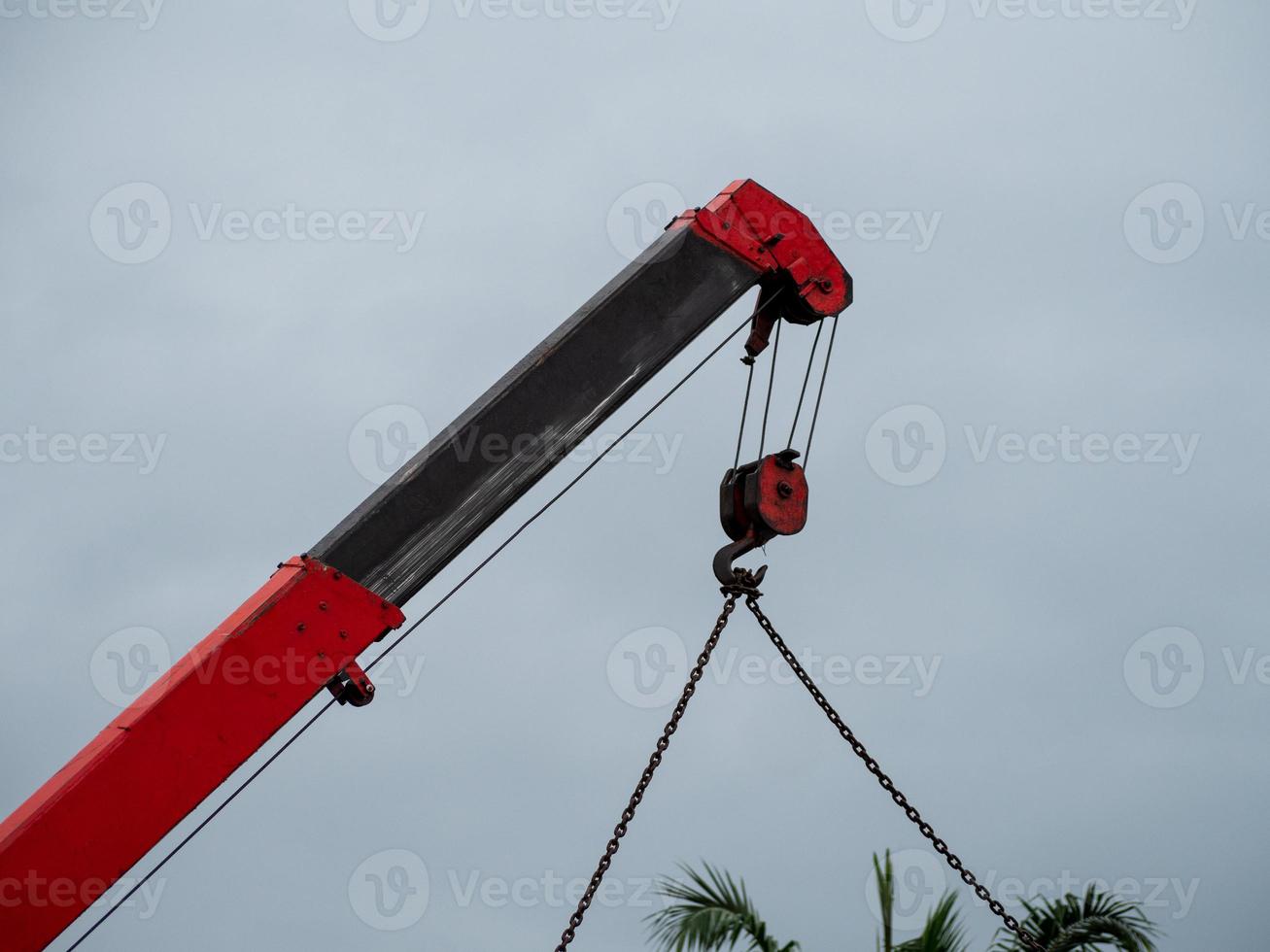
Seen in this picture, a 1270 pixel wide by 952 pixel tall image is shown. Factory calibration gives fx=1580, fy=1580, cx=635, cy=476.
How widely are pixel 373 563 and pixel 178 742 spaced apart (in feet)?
3.70

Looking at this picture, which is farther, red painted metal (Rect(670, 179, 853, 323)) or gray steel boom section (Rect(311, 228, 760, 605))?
red painted metal (Rect(670, 179, 853, 323))

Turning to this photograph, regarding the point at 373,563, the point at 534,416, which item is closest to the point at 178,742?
the point at 373,563

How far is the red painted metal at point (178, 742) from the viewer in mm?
6367

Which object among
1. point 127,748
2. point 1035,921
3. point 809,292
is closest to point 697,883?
point 1035,921

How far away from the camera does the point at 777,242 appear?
26.2 feet

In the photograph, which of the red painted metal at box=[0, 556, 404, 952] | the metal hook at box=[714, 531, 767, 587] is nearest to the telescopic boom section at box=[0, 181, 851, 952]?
the red painted metal at box=[0, 556, 404, 952]

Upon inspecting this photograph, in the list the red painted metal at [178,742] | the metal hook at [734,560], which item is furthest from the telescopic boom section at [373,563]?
the metal hook at [734,560]

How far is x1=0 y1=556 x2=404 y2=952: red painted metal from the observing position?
6367 millimetres

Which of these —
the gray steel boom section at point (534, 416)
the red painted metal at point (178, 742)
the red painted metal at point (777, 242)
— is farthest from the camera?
the red painted metal at point (777, 242)

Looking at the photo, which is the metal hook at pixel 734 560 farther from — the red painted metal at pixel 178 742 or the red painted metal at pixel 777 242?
the red painted metal at pixel 178 742

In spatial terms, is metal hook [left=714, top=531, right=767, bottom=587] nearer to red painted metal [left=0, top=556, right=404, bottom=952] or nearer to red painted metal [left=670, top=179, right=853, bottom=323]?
red painted metal [left=670, top=179, right=853, bottom=323]

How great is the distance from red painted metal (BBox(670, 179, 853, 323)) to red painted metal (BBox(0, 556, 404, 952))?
2474 millimetres

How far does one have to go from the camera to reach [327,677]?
6.93m

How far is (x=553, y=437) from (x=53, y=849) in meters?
2.80
